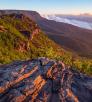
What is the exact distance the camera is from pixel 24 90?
30141 mm

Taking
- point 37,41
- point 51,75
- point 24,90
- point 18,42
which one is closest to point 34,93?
point 24,90

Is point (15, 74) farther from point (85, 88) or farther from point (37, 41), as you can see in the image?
point (37, 41)

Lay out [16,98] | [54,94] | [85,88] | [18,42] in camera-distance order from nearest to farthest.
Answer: [16,98] → [54,94] → [85,88] → [18,42]

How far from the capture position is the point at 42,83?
31766 millimetres

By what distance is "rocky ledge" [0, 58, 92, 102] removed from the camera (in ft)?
98.8

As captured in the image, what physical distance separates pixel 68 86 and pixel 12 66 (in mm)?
5475

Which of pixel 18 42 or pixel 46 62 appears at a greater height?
pixel 46 62

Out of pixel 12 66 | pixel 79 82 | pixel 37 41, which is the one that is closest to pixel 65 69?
pixel 79 82

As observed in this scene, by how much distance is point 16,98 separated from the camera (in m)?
29.3

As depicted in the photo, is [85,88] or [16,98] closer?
[16,98]

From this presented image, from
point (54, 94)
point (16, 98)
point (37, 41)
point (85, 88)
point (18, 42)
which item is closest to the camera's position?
point (16, 98)

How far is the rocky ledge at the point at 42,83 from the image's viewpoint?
3011 cm

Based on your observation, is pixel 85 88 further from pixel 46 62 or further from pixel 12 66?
pixel 12 66

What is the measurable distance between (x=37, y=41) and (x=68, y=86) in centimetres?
15729
